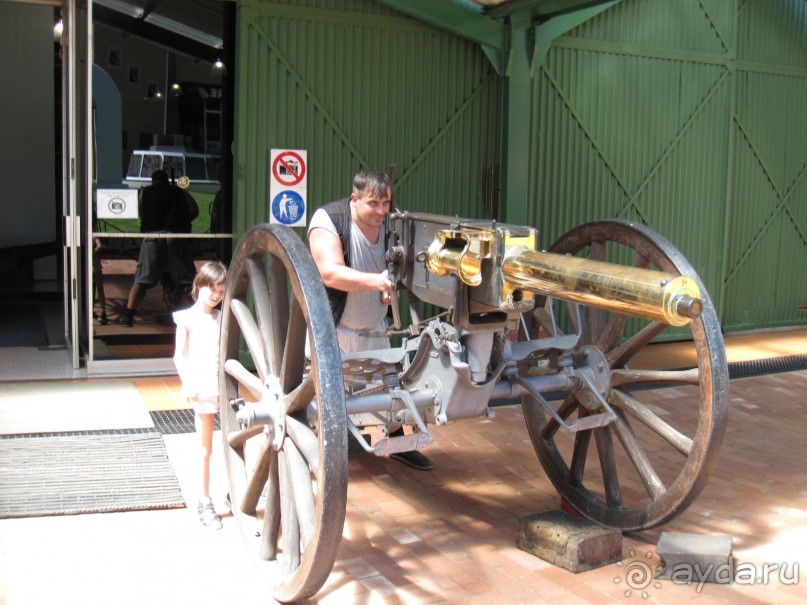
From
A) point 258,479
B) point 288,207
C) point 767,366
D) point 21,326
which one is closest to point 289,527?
point 258,479

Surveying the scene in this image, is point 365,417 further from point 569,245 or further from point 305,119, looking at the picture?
point 305,119

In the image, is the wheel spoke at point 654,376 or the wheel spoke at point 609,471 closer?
the wheel spoke at point 654,376

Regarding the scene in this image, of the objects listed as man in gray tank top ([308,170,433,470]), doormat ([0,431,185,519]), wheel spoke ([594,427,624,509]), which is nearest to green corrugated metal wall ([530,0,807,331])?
man in gray tank top ([308,170,433,470])

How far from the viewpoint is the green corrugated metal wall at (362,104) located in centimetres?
749

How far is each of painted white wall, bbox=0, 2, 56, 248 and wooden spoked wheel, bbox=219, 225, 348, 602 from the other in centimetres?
885

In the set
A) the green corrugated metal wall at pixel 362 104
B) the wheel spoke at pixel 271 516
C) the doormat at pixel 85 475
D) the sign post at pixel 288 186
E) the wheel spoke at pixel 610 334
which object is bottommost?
the doormat at pixel 85 475

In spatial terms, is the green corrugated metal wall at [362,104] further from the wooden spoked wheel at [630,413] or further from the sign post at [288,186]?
the wooden spoked wheel at [630,413]

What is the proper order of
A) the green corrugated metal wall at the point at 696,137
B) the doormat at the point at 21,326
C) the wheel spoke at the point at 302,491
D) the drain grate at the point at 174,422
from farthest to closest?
the doormat at the point at 21,326, the green corrugated metal wall at the point at 696,137, the drain grate at the point at 174,422, the wheel spoke at the point at 302,491

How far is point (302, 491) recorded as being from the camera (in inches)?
142

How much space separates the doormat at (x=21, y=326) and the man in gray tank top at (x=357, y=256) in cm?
467

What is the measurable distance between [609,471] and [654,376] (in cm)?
50


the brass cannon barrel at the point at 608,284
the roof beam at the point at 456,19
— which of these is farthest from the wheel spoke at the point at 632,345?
the roof beam at the point at 456,19

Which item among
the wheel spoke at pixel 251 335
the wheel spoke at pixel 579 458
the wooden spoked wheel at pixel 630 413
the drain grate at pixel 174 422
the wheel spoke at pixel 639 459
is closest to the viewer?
the wooden spoked wheel at pixel 630 413

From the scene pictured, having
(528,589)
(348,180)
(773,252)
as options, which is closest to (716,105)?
(773,252)
